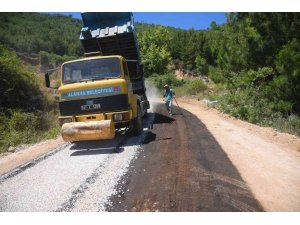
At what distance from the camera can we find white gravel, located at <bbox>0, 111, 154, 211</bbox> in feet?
14.7

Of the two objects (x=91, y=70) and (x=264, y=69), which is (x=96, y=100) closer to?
(x=91, y=70)

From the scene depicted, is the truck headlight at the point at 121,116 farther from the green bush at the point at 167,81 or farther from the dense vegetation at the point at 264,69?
the green bush at the point at 167,81

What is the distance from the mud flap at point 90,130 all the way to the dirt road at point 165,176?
0.43 m

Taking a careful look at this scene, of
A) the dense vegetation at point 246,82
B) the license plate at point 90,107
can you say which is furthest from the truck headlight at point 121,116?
the dense vegetation at point 246,82

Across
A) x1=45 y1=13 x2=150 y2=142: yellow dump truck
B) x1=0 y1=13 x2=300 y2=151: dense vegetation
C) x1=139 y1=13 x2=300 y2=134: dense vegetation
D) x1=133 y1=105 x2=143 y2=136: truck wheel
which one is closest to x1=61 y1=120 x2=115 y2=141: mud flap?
x1=45 y1=13 x2=150 y2=142: yellow dump truck

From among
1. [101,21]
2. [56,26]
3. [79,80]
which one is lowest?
[79,80]

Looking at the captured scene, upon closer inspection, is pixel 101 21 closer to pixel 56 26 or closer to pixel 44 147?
pixel 44 147

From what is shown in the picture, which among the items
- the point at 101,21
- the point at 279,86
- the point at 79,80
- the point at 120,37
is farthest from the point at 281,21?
the point at 79,80

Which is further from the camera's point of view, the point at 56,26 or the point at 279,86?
the point at 56,26

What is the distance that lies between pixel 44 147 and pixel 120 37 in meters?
4.82

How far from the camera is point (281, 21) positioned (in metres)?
10.7

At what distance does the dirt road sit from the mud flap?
434 mm

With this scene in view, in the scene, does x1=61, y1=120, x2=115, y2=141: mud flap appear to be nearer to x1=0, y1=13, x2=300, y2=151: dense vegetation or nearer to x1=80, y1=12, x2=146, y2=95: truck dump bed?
x1=0, y1=13, x2=300, y2=151: dense vegetation
